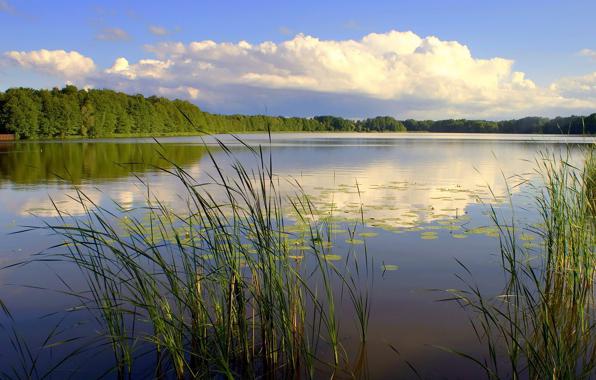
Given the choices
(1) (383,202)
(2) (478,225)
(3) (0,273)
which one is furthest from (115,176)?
(2) (478,225)

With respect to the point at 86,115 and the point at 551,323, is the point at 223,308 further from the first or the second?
the point at 86,115

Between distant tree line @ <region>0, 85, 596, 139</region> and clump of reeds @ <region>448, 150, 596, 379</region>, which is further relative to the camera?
distant tree line @ <region>0, 85, 596, 139</region>

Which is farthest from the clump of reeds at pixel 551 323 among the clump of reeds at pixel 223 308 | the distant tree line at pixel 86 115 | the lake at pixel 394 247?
the distant tree line at pixel 86 115

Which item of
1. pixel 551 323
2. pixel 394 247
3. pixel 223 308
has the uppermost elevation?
pixel 223 308

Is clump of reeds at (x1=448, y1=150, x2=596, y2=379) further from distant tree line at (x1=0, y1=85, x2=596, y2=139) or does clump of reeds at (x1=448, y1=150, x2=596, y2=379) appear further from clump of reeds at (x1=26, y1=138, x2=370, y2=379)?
distant tree line at (x1=0, y1=85, x2=596, y2=139)

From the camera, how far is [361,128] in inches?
6314

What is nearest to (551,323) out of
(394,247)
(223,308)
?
(223,308)

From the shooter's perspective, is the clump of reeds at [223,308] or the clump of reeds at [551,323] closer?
the clump of reeds at [551,323]

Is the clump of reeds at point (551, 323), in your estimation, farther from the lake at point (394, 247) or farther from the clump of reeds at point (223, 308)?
the clump of reeds at point (223, 308)

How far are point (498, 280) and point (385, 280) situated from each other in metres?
1.40

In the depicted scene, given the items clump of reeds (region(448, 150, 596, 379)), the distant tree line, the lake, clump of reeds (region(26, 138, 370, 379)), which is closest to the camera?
clump of reeds (region(448, 150, 596, 379))

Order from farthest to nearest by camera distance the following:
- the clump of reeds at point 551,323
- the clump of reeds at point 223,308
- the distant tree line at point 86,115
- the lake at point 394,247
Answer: the distant tree line at point 86,115
the lake at point 394,247
the clump of reeds at point 223,308
the clump of reeds at point 551,323

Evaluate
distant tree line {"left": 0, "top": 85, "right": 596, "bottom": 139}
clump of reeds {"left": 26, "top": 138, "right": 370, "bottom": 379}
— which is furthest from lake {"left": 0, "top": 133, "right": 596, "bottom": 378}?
distant tree line {"left": 0, "top": 85, "right": 596, "bottom": 139}

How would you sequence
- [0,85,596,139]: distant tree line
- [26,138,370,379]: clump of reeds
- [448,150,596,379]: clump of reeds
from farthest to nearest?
[0,85,596,139]: distant tree line < [26,138,370,379]: clump of reeds < [448,150,596,379]: clump of reeds
